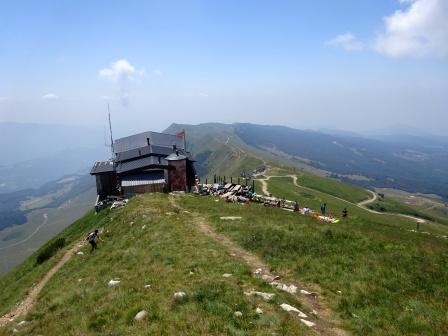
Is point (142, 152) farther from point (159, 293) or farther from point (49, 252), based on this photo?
point (159, 293)

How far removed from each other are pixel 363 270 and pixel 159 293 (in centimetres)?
1247

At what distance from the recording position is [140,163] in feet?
207

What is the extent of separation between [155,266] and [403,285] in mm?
14227

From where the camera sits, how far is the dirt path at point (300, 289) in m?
15.4

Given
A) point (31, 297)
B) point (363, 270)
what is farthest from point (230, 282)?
point (31, 297)

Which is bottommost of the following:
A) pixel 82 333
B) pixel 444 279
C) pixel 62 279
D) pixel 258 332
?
pixel 62 279

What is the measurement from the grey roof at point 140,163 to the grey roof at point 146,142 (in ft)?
34.2

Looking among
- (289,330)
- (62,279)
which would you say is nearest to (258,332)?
(289,330)

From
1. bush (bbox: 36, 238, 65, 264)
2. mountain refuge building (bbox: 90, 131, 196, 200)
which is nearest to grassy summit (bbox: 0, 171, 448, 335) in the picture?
bush (bbox: 36, 238, 65, 264)

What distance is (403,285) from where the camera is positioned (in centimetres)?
2070

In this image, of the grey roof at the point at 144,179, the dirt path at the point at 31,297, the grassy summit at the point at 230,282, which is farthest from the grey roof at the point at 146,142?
the grassy summit at the point at 230,282

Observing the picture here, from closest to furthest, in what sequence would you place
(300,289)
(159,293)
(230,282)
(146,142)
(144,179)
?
(159,293) → (230,282) → (300,289) → (144,179) → (146,142)

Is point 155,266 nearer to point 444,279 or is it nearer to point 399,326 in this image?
point 399,326

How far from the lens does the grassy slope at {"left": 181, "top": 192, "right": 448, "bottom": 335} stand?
1669 centimetres
